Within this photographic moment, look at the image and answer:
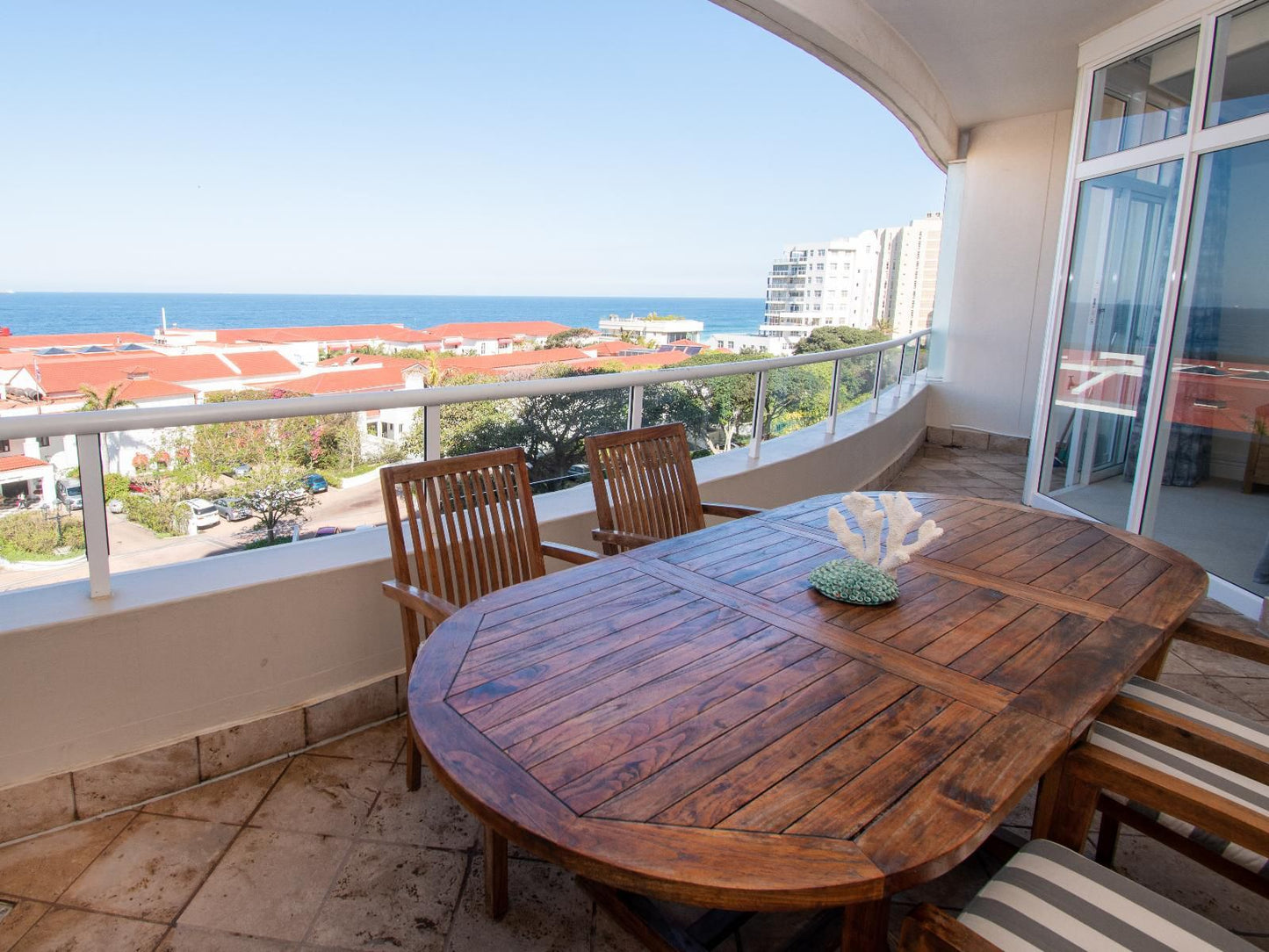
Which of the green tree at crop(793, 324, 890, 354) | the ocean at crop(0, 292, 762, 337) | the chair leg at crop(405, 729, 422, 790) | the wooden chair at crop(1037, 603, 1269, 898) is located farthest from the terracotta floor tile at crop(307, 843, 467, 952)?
the ocean at crop(0, 292, 762, 337)

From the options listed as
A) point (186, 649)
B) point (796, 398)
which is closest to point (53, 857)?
point (186, 649)

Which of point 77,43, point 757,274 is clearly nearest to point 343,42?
point 77,43

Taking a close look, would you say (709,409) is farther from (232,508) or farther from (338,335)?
(338,335)

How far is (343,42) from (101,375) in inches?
1638

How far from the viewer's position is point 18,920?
160 cm

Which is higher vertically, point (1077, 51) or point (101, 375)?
point (1077, 51)

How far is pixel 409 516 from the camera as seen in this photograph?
2006 millimetres

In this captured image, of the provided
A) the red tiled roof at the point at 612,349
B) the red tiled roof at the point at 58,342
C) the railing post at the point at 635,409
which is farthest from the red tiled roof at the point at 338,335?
the railing post at the point at 635,409

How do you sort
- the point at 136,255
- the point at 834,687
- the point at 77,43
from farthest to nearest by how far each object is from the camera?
the point at 136,255
the point at 77,43
the point at 834,687

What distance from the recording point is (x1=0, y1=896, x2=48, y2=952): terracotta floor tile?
1.55m

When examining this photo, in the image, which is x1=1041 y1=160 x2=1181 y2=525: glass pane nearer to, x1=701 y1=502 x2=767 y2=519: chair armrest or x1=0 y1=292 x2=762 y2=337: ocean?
x1=701 y1=502 x2=767 y2=519: chair armrest

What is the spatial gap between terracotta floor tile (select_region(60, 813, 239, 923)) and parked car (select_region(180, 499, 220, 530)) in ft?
2.58

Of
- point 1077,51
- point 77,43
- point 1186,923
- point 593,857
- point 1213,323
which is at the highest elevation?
point 77,43

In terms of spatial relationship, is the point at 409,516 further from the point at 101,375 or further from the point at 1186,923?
the point at 101,375
